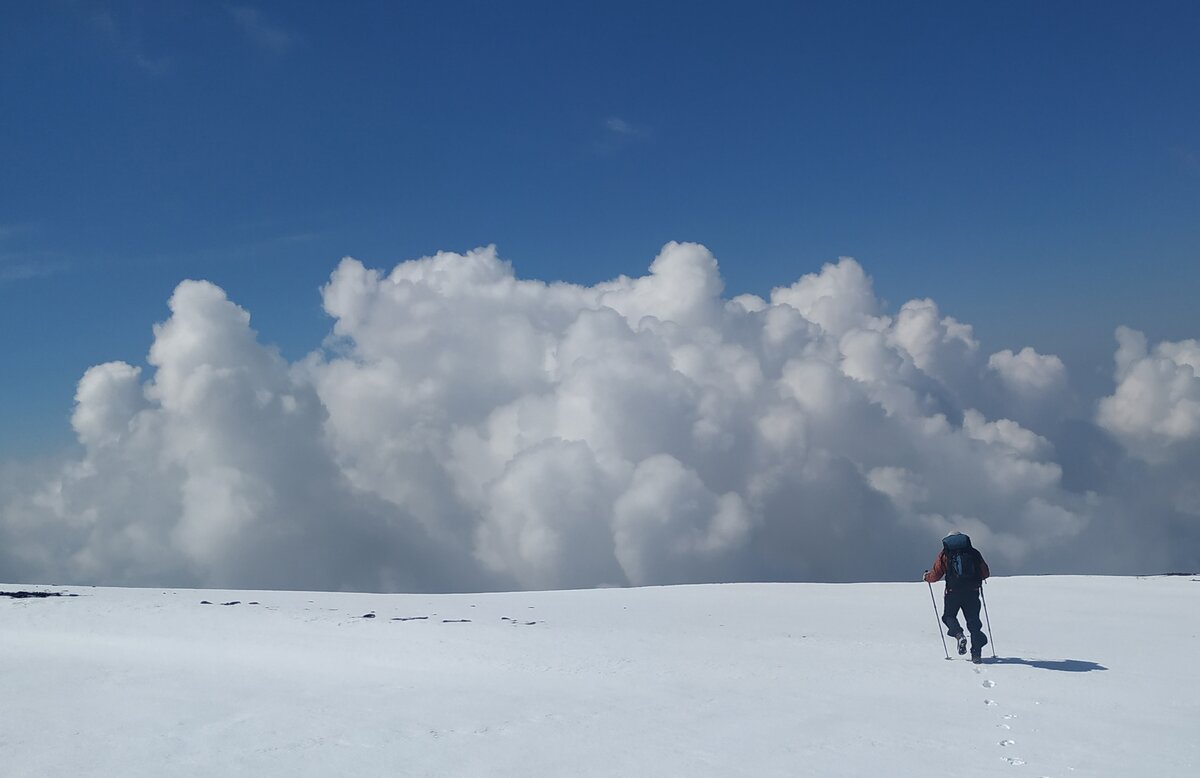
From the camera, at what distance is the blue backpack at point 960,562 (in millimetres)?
13898

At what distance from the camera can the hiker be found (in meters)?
13.7

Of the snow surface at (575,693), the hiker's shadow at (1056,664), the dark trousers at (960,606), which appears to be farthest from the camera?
the dark trousers at (960,606)

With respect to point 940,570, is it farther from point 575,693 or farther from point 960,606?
point 575,693

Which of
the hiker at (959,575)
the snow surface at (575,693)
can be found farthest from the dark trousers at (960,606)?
the snow surface at (575,693)

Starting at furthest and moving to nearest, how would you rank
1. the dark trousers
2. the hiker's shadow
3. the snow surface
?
the dark trousers, the hiker's shadow, the snow surface

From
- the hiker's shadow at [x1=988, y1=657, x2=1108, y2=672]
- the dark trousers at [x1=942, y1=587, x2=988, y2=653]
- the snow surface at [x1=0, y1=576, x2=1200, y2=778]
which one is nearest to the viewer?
the snow surface at [x1=0, y1=576, x2=1200, y2=778]

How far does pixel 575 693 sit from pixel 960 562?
7.28 meters

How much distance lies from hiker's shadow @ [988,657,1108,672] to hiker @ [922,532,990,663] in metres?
0.45

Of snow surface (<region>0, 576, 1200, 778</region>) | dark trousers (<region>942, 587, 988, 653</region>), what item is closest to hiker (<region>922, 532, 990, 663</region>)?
dark trousers (<region>942, 587, 988, 653</region>)

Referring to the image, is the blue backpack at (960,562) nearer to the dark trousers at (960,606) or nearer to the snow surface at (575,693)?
the dark trousers at (960,606)

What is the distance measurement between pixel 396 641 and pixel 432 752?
6237 mm

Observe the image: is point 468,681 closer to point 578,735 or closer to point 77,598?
point 578,735

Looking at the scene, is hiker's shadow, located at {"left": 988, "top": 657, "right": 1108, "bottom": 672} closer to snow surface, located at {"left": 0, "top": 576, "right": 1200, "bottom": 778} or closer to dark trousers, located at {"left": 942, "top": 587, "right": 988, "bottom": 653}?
snow surface, located at {"left": 0, "top": 576, "right": 1200, "bottom": 778}

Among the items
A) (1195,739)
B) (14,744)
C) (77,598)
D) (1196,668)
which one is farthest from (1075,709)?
(77,598)
